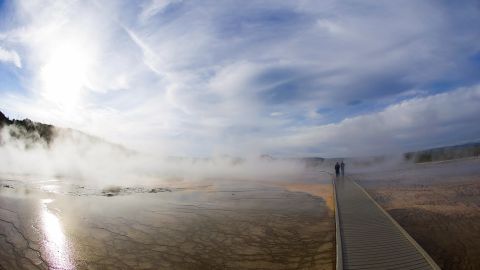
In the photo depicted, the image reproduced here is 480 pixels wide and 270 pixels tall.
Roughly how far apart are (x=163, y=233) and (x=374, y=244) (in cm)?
649

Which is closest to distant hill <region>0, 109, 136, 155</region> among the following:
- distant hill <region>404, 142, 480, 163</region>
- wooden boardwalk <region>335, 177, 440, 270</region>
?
wooden boardwalk <region>335, 177, 440, 270</region>

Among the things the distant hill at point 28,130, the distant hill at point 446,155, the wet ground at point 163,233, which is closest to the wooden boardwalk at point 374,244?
the wet ground at point 163,233

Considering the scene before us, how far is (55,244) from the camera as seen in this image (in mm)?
9477

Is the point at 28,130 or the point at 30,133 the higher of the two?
the point at 28,130

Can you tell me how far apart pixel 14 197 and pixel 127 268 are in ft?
43.0

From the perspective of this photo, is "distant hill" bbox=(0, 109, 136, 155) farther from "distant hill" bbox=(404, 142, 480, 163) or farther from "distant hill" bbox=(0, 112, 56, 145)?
"distant hill" bbox=(404, 142, 480, 163)

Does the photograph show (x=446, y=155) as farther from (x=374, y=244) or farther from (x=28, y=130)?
(x=28, y=130)

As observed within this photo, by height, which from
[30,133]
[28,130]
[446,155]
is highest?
[28,130]

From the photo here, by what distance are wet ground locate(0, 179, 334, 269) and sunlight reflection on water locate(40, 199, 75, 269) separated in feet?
0.08

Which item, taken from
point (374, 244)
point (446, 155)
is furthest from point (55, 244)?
point (446, 155)

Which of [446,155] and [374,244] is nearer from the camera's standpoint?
[374,244]

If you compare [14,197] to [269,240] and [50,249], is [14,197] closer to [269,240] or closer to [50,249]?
[50,249]

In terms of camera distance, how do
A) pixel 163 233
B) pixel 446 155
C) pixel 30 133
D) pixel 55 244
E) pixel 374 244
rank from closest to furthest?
pixel 374 244 → pixel 55 244 → pixel 163 233 → pixel 30 133 → pixel 446 155

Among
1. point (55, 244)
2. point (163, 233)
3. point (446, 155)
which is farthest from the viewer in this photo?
point (446, 155)
